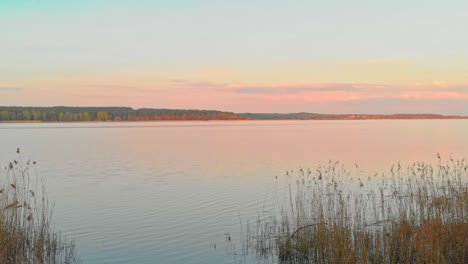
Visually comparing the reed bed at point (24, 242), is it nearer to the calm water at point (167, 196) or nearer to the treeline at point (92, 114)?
the calm water at point (167, 196)

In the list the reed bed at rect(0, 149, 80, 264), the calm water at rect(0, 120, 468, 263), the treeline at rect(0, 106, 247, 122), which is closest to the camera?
the reed bed at rect(0, 149, 80, 264)

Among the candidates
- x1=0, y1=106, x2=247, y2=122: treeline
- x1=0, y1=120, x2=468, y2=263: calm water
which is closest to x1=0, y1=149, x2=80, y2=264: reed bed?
x1=0, y1=120, x2=468, y2=263: calm water

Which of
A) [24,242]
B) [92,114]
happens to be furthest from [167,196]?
[92,114]

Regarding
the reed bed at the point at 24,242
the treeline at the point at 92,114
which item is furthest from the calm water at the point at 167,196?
the treeline at the point at 92,114

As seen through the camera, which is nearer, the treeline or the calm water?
the calm water

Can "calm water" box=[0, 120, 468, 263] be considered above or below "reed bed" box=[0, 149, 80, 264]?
below

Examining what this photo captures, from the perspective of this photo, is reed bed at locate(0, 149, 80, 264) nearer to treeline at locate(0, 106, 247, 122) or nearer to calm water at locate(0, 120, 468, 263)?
calm water at locate(0, 120, 468, 263)

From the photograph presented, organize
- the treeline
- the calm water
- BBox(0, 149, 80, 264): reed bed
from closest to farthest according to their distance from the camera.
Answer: BBox(0, 149, 80, 264): reed bed
the calm water
the treeline

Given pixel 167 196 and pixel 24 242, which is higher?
pixel 24 242

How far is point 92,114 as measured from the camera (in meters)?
129

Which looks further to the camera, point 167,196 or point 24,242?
point 167,196

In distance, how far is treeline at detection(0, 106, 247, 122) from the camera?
11928cm

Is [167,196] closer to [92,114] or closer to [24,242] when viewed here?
[24,242]

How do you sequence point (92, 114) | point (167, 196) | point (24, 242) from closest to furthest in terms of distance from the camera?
1. point (24, 242)
2. point (167, 196)
3. point (92, 114)
